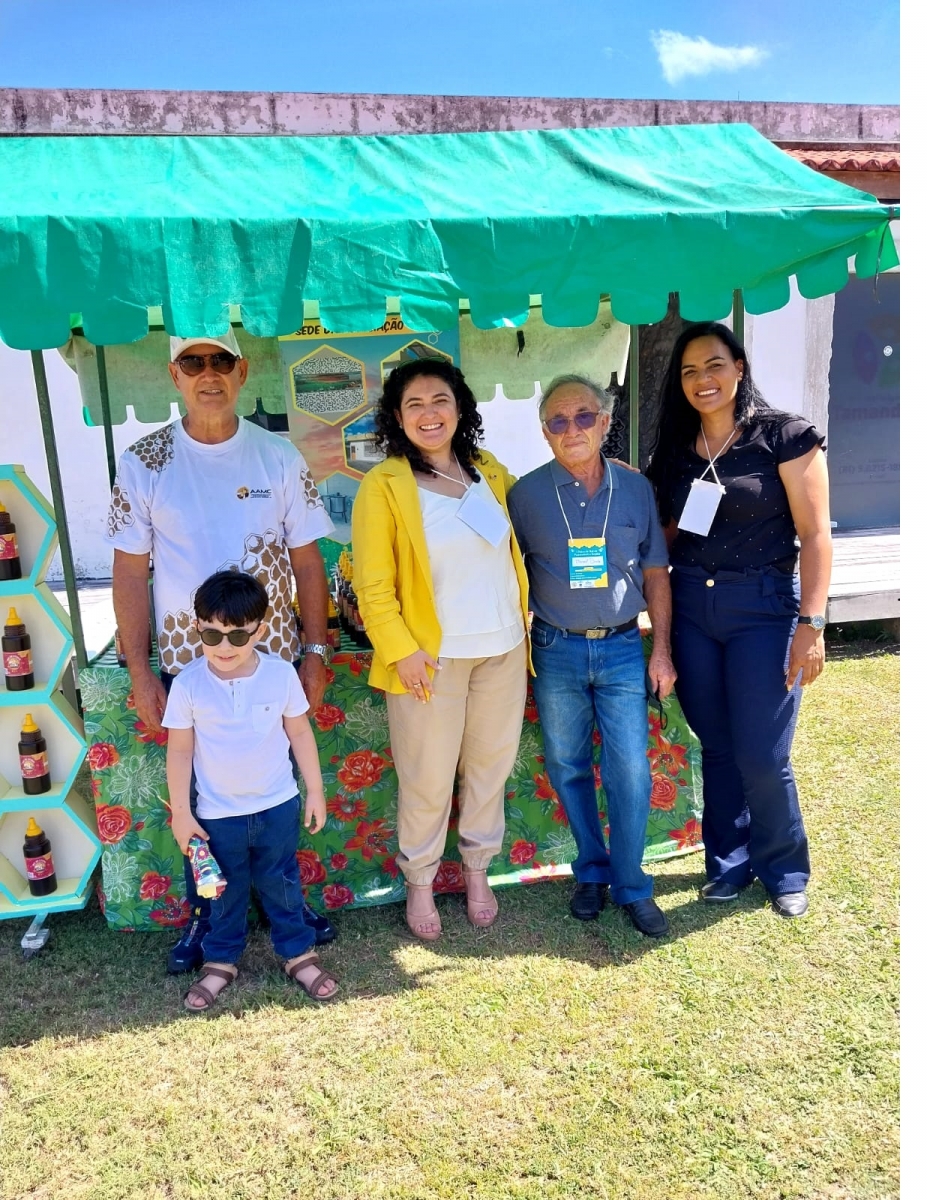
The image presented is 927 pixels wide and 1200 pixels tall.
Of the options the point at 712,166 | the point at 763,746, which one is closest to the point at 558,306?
the point at 712,166

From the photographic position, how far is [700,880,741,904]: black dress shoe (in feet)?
10.1

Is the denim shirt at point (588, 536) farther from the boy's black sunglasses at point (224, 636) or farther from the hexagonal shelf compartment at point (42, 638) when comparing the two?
the hexagonal shelf compartment at point (42, 638)

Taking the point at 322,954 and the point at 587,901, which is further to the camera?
the point at 587,901

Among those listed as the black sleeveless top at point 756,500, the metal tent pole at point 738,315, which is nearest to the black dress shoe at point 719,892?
the black sleeveless top at point 756,500

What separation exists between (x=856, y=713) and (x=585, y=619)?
2.83m

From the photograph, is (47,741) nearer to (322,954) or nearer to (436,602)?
(322,954)

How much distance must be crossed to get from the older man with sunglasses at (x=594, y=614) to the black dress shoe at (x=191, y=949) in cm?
127

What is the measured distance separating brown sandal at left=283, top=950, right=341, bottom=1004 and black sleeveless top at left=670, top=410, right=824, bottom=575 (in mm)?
1796

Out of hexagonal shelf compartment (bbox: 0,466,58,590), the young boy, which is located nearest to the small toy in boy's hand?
the young boy

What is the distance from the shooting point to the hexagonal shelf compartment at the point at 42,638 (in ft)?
9.67

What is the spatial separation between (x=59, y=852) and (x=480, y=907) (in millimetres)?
1529

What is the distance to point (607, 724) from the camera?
2941 mm

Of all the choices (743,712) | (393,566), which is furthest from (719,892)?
(393,566)

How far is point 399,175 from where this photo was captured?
2.93 metres
